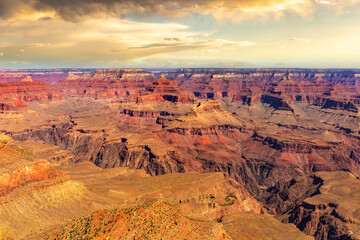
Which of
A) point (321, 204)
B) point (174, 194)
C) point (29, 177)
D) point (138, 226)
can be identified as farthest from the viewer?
point (321, 204)

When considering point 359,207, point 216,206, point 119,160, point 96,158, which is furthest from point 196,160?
point 359,207

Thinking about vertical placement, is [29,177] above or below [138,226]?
below

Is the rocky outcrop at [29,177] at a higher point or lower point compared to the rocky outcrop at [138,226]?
lower

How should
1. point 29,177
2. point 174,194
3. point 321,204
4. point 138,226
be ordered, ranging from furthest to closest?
point 321,204 → point 174,194 → point 29,177 → point 138,226

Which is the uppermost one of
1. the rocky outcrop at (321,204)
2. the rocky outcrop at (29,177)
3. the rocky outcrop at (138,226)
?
the rocky outcrop at (138,226)

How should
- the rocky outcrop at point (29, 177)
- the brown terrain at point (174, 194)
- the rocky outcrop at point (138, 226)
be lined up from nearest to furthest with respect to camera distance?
the rocky outcrop at point (138, 226), the brown terrain at point (174, 194), the rocky outcrop at point (29, 177)

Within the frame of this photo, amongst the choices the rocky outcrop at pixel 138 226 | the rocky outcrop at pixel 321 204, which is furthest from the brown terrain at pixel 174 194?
the rocky outcrop at pixel 321 204

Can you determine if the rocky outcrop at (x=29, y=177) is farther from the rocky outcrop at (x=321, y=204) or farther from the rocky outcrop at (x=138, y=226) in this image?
the rocky outcrop at (x=321, y=204)

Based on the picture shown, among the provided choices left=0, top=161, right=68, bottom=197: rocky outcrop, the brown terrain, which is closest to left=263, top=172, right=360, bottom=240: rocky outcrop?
the brown terrain

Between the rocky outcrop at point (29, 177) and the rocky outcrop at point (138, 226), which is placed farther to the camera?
the rocky outcrop at point (29, 177)

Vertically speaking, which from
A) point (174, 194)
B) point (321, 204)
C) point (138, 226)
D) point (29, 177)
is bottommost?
point (321, 204)

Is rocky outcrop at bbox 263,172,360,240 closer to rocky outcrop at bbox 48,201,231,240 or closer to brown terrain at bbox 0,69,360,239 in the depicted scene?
brown terrain at bbox 0,69,360,239

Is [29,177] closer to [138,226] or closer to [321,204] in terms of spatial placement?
[138,226]

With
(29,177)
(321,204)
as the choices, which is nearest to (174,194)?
(29,177)
